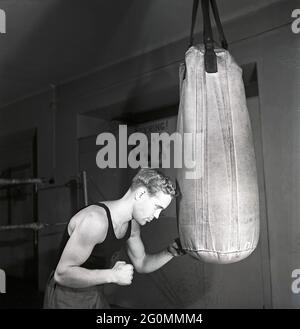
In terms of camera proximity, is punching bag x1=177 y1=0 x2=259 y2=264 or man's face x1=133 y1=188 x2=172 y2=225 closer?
punching bag x1=177 y1=0 x2=259 y2=264

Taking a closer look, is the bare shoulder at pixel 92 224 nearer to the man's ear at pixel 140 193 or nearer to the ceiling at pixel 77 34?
the man's ear at pixel 140 193

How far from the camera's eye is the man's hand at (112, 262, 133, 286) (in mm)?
949

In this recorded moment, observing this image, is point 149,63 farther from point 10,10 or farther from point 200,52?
point 10,10

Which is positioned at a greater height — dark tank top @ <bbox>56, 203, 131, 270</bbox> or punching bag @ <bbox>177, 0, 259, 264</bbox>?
punching bag @ <bbox>177, 0, 259, 264</bbox>

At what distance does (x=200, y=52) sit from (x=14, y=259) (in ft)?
2.84

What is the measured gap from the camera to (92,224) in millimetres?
908

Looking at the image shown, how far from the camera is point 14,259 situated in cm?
100

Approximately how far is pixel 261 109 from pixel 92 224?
26.2 inches

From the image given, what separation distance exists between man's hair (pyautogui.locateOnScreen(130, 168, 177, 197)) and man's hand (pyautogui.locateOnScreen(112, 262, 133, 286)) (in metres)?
0.25

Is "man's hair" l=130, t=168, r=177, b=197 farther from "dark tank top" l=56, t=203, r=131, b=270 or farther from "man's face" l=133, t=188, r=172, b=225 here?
"dark tank top" l=56, t=203, r=131, b=270

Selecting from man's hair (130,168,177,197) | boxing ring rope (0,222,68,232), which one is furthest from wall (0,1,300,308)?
man's hair (130,168,177,197)

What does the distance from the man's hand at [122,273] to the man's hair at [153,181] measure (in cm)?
25

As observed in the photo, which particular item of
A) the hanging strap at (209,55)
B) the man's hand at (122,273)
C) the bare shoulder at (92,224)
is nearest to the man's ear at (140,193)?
the bare shoulder at (92,224)

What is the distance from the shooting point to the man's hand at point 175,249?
38.5 inches
